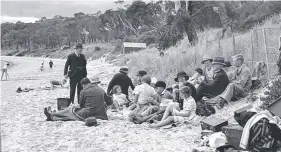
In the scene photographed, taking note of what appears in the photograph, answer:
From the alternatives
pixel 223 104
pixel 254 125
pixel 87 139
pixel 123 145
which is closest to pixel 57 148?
pixel 87 139

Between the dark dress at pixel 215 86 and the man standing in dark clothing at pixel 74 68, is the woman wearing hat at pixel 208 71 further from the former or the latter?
the man standing in dark clothing at pixel 74 68

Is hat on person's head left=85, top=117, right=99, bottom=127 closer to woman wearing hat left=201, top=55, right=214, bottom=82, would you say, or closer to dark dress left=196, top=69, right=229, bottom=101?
dark dress left=196, top=69, right=229, bottom=101

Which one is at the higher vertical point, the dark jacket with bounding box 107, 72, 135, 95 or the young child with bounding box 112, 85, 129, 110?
the dark jacket with bounding box 107, 72, 135, 95

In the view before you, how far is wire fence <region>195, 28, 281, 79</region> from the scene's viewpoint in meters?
8.53

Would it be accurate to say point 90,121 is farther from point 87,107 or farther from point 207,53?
point 207,53

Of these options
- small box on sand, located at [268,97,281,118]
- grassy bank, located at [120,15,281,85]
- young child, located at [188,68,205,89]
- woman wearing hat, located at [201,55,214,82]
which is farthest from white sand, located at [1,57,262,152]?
grassy bank, located at [120,15,281,85]

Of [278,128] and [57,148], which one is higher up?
[278,128]

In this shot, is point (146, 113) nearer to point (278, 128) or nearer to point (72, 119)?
point (72, 119)

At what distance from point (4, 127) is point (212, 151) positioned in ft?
14.3

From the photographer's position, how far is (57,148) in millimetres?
5336

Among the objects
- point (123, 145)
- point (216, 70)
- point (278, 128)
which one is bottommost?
point (123, 145)

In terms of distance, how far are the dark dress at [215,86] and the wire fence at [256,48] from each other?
142cm

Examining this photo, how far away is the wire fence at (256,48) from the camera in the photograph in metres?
8.53

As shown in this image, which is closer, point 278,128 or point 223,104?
point 278,128
